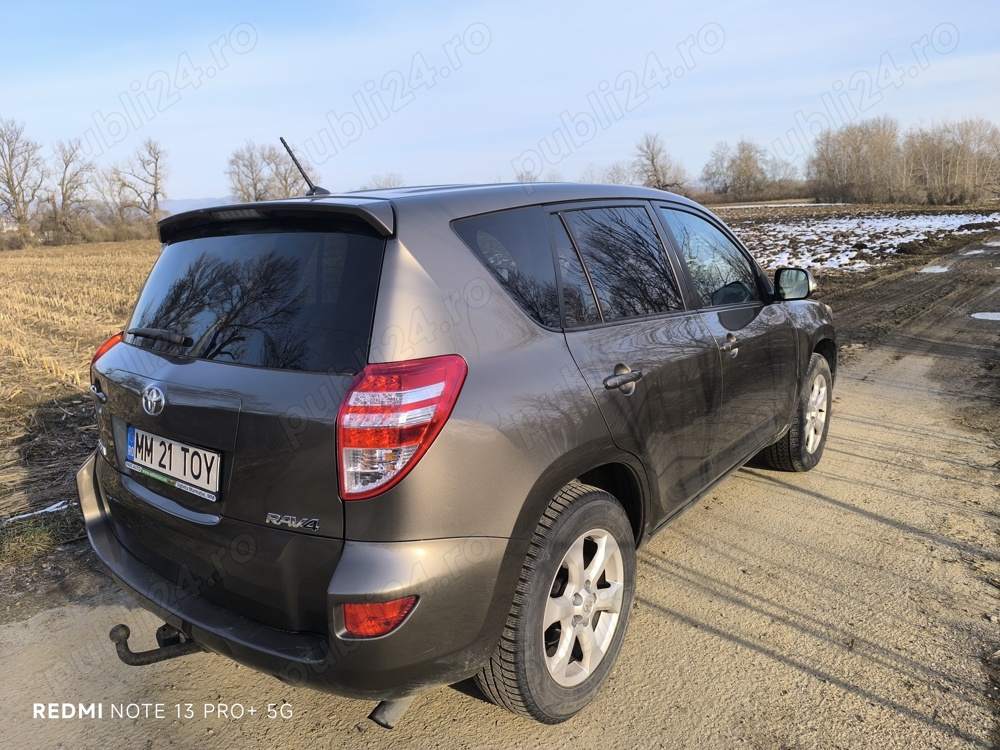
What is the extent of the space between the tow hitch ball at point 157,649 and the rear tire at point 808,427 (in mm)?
3366

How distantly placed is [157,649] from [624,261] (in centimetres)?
226

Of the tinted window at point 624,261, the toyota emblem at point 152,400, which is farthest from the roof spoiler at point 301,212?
the tinted window at point 624,261

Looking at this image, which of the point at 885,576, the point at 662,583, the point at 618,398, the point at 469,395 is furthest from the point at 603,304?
the point at 885,576

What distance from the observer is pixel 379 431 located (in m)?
1.80

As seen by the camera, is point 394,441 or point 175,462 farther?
point 175,462

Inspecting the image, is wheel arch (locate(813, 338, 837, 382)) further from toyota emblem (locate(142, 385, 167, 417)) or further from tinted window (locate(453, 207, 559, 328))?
toyota emblem (locate(142, 385, 167, 417))

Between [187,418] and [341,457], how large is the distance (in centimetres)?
62

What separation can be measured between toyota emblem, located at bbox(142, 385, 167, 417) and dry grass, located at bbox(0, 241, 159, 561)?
2.13 metres

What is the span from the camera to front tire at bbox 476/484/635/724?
2117mm

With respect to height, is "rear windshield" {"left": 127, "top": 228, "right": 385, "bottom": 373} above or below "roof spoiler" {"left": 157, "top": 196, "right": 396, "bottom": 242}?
below

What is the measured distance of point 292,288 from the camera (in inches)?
80.4

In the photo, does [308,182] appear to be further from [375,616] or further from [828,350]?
[828,350]

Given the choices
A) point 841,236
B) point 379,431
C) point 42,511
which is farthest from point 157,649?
point 841,236

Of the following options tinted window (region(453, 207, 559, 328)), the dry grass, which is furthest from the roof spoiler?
the dry grass
